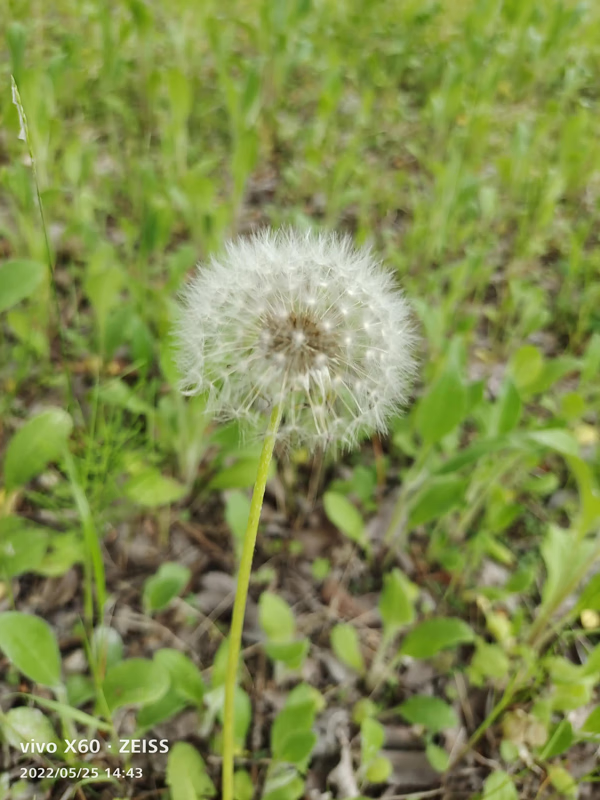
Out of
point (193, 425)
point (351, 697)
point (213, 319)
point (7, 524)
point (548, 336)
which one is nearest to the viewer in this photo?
point (213, 319)

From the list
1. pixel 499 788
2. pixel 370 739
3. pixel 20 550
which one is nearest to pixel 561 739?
pixel 499 788

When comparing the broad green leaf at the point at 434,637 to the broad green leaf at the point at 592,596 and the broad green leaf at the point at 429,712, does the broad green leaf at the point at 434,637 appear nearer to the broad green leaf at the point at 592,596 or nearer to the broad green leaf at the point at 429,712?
the broad green leaf at the point at 429,712

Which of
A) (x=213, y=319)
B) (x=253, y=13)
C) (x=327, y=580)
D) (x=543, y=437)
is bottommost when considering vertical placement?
(x=327, y=580)

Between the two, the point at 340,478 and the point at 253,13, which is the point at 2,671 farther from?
the point at 253,13

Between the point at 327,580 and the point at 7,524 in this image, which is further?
the point at 327,580

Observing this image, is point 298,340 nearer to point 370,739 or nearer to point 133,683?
point 133,683

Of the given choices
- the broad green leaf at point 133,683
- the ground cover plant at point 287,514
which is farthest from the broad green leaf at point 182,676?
the broad green leaf at point 133,683

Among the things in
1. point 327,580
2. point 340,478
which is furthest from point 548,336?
point 327,580
